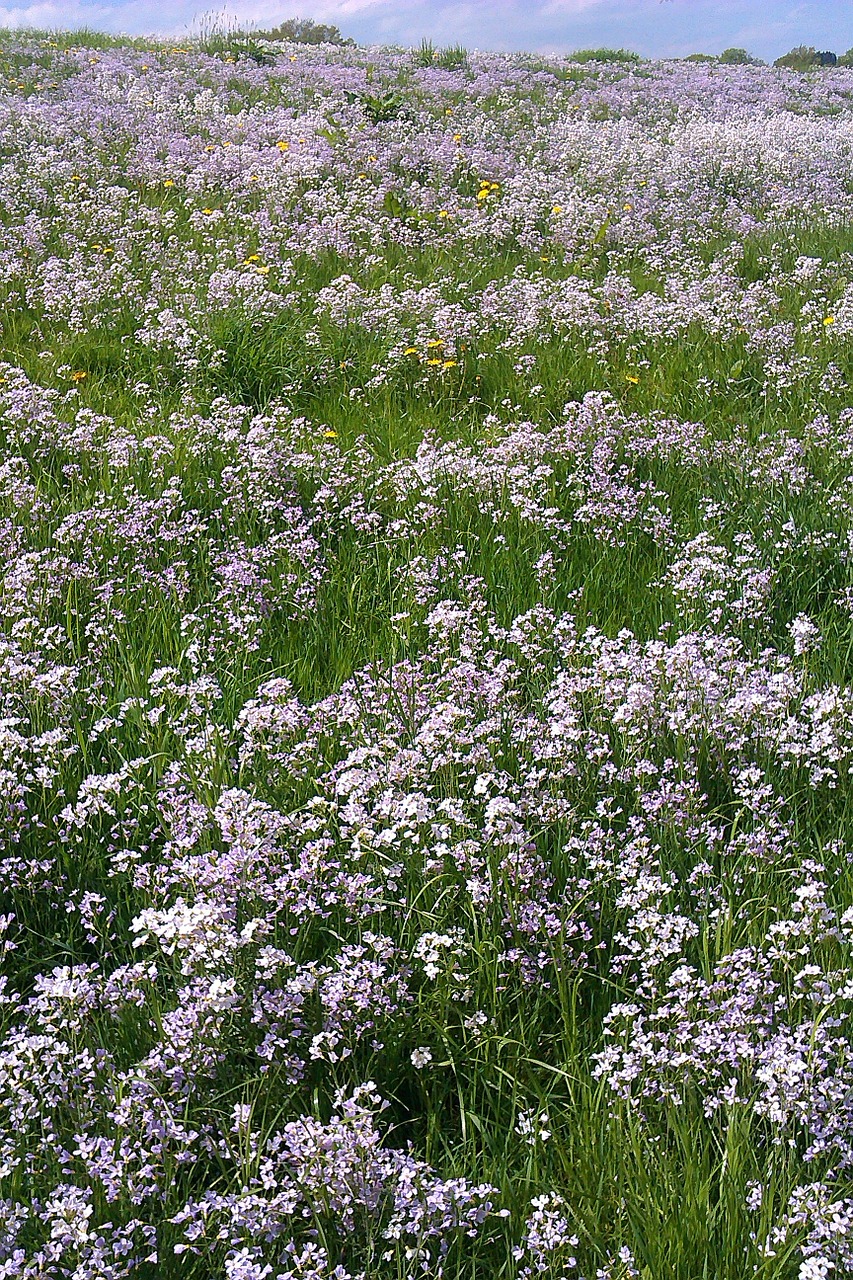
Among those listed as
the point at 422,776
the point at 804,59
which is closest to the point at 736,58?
the point at 804,59

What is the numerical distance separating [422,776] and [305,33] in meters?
34.4

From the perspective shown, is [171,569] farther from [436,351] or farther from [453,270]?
[453,270]

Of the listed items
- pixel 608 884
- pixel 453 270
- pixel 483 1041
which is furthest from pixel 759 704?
pixel 453 270

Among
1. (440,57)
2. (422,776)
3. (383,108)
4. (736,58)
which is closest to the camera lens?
(422,776)

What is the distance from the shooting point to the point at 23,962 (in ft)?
11.0

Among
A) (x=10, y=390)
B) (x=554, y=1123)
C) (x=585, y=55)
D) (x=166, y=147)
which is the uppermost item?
(x=585, y=55)

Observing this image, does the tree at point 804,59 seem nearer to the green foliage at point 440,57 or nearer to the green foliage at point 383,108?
the green foliage at point 440,57

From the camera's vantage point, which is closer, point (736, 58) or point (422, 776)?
point (422, 776)

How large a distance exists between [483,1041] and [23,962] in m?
1.45

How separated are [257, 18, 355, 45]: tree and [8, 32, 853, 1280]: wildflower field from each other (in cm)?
2512

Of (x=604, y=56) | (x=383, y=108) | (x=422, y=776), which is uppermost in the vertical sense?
(x=604, y=56)

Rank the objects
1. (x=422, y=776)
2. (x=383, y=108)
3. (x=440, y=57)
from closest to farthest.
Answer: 1. (x=422, y=776)
2. (x=383, y=108)
3. (x=440, y=57)

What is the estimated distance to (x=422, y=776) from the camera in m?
3.73

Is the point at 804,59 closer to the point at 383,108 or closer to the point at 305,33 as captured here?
the point at 305,33
